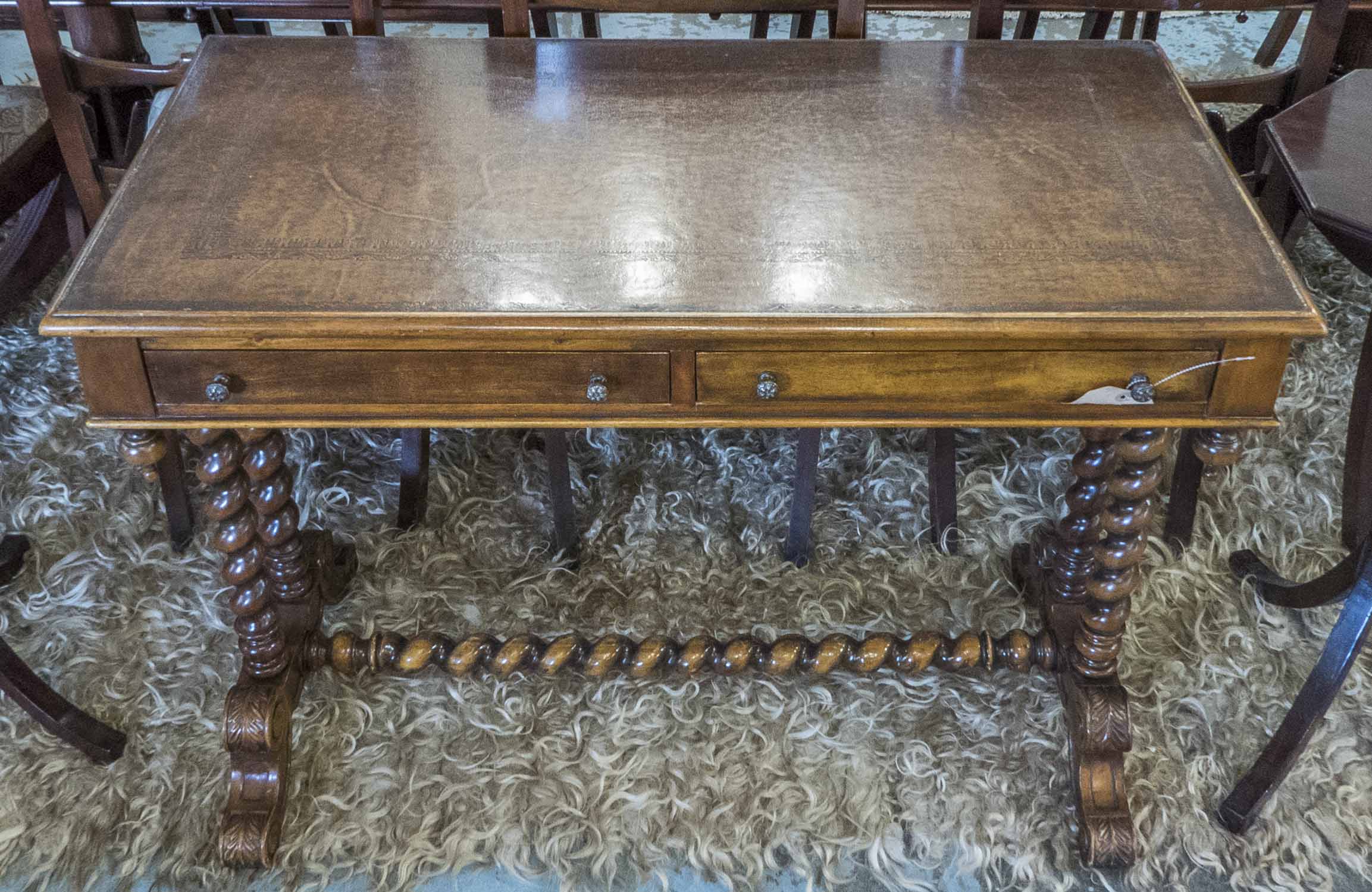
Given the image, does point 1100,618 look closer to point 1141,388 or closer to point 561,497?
point 1141,388

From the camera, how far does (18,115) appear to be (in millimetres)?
1923

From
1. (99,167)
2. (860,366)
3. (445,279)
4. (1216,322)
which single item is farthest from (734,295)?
(99,167)

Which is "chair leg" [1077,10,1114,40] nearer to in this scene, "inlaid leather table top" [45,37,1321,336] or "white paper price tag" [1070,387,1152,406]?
"inlaid leather table top" [45,37,1321,336]

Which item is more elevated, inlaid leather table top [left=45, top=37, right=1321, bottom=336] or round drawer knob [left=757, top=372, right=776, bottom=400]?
inlaid leather table top [left=45, top=37, right=1321, bottom=336]

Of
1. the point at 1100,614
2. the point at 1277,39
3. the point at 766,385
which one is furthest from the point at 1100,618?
the point at 1277,39

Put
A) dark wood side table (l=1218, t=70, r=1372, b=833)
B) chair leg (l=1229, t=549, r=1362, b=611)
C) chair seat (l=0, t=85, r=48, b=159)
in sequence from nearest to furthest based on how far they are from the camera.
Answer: dark wood side table (l=1218, t=70, r=1372, b=833) → chair leg (l=1229, t=549, r=1362, b=611) → chair seat (l=0, t=85, r=48, b=159)

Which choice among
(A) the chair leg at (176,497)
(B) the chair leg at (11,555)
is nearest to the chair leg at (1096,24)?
(A) the chair leg at (176,497)

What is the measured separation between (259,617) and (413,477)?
0.45 m

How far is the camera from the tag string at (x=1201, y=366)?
115 centimetres

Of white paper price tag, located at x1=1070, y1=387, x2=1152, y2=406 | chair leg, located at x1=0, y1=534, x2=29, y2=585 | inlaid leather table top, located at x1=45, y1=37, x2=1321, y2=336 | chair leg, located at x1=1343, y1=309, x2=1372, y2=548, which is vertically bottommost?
chair leg, located at x1=0, y1=534, x2=29, y2=585

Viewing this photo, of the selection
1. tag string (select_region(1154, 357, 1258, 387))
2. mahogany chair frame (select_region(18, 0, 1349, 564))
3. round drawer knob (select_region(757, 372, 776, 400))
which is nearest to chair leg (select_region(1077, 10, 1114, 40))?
mahogany chair frame (select_region(18, 0, 1349, 564))

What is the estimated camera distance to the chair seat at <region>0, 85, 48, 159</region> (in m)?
1.87

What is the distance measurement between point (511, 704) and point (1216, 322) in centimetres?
110

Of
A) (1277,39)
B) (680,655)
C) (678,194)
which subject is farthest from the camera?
(1277,39)
